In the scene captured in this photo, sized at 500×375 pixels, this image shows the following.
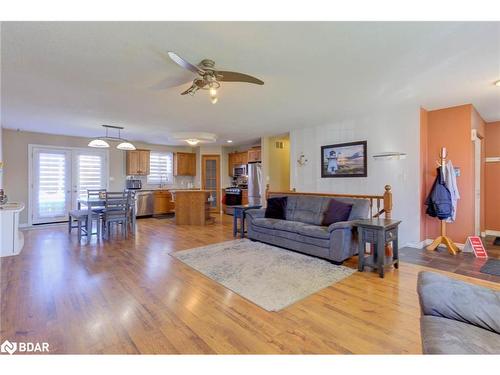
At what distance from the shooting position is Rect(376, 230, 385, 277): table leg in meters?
3.02

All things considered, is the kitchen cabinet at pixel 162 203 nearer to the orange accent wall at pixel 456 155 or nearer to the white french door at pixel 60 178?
the white french door at pixel 60 178

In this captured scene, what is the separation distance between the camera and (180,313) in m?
2.21

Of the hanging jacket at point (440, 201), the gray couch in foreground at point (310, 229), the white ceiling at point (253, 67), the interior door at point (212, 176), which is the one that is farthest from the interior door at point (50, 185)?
the hanging jacket at point (440, 201)

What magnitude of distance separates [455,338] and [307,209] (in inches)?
129

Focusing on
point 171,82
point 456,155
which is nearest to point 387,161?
point 456,155

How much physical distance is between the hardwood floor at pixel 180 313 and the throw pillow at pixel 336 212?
667 millimetres

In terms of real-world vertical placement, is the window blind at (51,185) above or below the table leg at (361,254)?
above

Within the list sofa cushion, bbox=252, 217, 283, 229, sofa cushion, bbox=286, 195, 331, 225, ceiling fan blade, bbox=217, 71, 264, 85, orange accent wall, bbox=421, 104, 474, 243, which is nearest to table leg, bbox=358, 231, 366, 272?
sofa cushion, bbox=286, 195, 331, 225

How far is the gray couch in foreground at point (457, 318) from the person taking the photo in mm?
1113

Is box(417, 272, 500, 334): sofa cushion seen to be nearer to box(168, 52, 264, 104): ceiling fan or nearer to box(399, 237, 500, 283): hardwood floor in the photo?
box(168, 52, 264, 104): ceiling fan

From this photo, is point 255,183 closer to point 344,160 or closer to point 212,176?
point 212,176

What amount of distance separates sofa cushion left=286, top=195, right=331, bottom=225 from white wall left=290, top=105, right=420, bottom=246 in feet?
4.33

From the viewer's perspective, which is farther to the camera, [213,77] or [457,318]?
[213,77]

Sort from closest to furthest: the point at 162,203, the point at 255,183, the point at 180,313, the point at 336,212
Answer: the point at 180,313 < the point at 336,212 < the point at 255,183 < the point at 162,203
